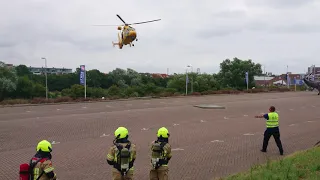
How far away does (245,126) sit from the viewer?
59.8 feet

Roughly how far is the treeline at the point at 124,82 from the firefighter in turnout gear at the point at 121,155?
38.8 m

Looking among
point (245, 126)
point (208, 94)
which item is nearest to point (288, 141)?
point (245, 126)

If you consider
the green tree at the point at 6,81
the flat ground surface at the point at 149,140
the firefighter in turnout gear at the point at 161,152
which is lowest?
the flat ground surface at the point at 149,140

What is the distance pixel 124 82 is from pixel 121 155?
76756mm

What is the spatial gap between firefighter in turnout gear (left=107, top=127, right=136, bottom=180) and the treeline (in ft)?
127

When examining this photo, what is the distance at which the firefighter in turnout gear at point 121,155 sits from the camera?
5.49m

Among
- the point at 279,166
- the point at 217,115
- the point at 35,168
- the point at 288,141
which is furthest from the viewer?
the point at 217,115

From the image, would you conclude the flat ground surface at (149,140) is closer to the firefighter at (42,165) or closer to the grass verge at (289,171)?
the grass verge at (289,171)

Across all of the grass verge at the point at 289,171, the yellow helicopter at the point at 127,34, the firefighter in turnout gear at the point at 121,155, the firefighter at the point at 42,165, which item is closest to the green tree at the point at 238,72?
the yellow helicopter at the point at 127,34

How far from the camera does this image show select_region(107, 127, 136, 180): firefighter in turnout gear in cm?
549

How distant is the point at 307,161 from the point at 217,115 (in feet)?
48.9

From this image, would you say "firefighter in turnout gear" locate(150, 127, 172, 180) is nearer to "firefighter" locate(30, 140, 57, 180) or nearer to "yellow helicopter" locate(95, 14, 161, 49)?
"firefighter" locate(30, 140, 57, 180)

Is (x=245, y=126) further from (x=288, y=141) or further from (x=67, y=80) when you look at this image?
(x=67, y=80)

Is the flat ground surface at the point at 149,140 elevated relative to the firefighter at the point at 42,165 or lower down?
lower down
